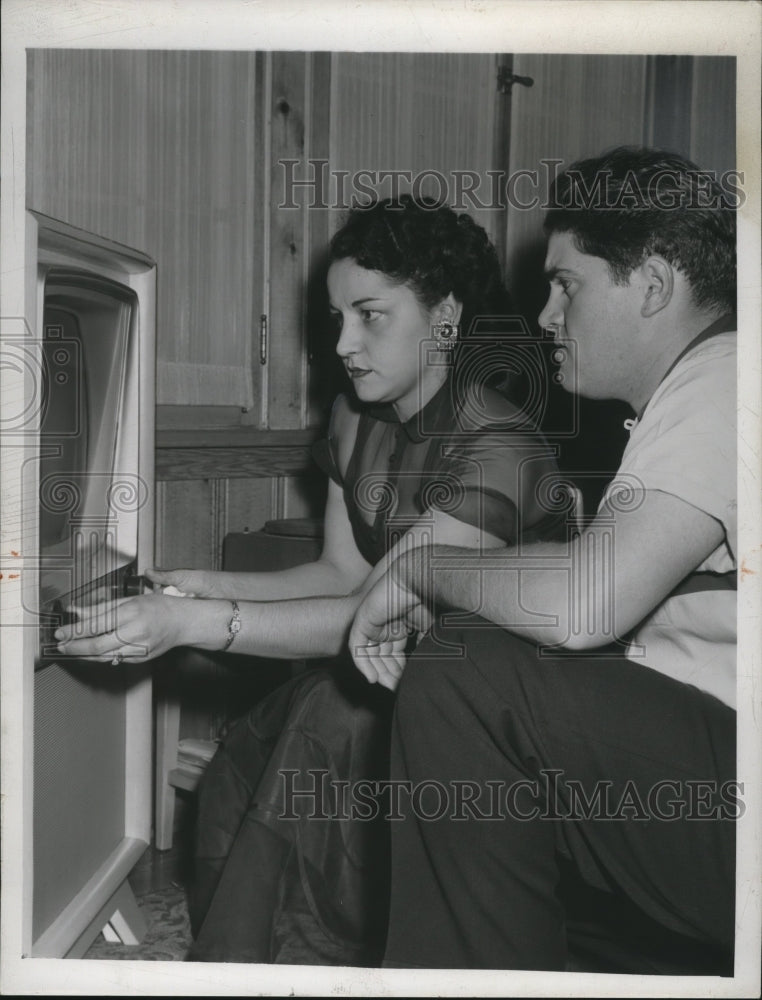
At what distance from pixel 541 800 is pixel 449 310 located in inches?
23.6

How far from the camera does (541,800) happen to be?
0.83 metres

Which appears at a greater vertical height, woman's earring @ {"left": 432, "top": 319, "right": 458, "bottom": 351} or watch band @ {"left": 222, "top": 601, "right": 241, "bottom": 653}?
woman's earring @ {"left": 432, "top": 319, "right": 458, "bottom": 351}

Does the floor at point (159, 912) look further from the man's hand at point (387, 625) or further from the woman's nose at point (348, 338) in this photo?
the woman's nose at point (348, 338)

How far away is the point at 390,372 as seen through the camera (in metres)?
1.17

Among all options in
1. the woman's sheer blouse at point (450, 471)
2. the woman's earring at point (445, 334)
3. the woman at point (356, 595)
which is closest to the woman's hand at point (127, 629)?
the woman at point (356, 595)

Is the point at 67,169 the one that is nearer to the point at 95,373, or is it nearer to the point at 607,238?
the point at 95,373

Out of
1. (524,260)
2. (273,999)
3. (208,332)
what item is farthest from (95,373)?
(524,260)

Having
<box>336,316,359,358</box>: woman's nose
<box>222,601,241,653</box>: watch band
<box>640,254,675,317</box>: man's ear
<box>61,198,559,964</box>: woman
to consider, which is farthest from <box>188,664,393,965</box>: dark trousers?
<box>640,254,675,317</box>: man's ear

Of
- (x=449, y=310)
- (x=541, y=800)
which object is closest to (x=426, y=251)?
(x=449, y=310)

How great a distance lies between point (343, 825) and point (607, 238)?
72cm

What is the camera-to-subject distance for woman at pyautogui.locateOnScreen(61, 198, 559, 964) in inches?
41.3

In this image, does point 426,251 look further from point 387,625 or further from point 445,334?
point 387,625

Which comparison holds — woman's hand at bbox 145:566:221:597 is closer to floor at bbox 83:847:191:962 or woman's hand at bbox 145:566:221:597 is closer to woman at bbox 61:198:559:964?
woman at bbox 61:198:559:964

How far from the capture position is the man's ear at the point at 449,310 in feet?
3.80
